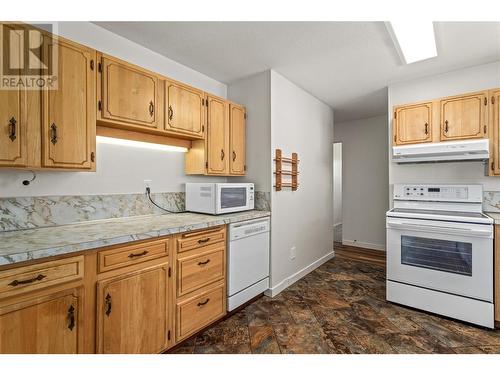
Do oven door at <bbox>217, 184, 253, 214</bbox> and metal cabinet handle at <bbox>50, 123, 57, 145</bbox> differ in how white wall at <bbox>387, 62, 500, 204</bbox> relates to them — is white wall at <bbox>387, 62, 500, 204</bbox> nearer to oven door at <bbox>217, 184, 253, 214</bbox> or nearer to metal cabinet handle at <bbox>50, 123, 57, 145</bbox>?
oven door at <bbox>217, 184, 253, 214</bbox>

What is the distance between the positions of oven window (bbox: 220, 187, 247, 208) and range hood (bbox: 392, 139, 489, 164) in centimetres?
184

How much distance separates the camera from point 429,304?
2.38 metres

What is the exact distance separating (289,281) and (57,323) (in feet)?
7.93

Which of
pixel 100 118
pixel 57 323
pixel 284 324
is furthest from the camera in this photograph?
pixel 284 324

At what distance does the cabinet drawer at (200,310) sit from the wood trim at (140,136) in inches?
58.5

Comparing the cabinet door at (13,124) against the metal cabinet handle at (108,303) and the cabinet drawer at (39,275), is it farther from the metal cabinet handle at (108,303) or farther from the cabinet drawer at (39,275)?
the metal cabinet handle at (108,303)

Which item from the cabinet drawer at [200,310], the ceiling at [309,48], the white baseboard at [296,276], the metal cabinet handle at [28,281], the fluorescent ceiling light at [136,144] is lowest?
the white baseboard at [296,276]

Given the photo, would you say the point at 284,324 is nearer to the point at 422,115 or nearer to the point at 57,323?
the point at 57,323

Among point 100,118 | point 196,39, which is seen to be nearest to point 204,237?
point 100,118

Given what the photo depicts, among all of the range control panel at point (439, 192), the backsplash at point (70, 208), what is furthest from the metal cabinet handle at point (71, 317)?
the range control panel at point (439, 192)

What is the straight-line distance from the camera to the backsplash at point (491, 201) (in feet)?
8.44

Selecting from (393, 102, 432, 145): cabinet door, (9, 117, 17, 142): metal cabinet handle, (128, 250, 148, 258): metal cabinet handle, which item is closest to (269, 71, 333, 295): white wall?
(393, 102, 432, 145): cabinet door

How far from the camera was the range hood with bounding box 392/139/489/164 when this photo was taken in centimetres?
238
